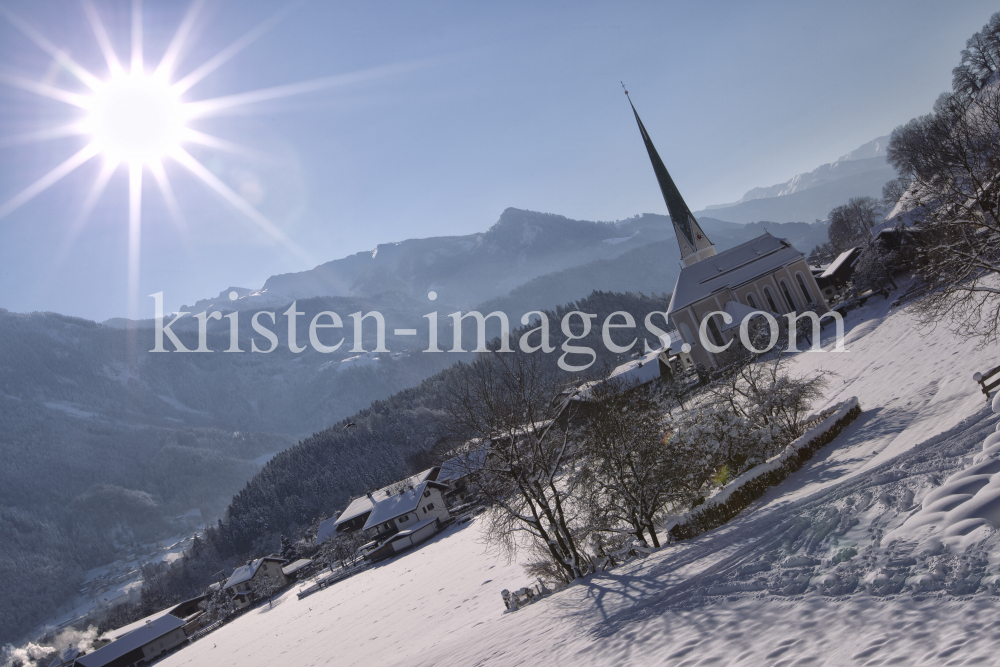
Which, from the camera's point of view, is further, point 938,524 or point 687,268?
point 687,268

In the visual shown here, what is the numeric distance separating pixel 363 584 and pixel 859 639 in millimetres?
42105

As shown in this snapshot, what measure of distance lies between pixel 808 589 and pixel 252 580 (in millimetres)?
77308

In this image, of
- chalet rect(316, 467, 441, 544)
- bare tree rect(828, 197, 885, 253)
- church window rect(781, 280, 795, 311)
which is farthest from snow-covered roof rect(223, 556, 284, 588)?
bare tree rect(828, 197, 885, 253)

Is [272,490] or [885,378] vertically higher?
[272,490]

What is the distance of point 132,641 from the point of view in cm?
6044

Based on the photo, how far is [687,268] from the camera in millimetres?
63469

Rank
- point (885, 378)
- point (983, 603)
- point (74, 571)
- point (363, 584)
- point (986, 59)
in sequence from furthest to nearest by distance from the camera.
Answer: point (74, 571) < point (986, 59) < point (363, 584) < point (885, 378) < point (983, 603)

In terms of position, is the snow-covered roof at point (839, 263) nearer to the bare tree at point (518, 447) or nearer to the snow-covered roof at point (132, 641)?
the bare tree at point (518, 447)

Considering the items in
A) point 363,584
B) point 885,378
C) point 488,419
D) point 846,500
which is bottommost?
point 363,584

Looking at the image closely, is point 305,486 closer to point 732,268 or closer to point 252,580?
point 252,580

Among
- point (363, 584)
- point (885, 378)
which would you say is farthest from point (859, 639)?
point (363, 584)

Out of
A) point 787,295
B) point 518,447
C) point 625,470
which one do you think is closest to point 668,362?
point 787,295

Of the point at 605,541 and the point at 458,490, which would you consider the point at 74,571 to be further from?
the point at 605,541

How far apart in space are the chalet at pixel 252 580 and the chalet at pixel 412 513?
17713mm
